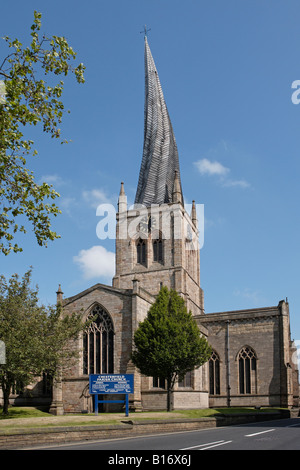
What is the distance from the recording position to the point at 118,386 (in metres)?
28.2

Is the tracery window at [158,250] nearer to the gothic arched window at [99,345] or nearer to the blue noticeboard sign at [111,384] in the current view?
the gothic arched window at [99,345]

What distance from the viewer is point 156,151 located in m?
67.4

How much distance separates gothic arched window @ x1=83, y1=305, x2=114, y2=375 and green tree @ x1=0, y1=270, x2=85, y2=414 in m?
6.24

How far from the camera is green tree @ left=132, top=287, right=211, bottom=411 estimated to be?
35.5m

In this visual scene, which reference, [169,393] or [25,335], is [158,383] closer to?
[169,393]

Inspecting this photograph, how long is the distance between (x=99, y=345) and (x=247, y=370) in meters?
15.2

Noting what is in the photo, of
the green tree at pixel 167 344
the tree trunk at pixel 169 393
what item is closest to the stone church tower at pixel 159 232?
the green tree at pixel 167 344

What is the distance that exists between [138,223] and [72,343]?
20.2m

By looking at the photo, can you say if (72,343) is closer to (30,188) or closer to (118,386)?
(118,386)

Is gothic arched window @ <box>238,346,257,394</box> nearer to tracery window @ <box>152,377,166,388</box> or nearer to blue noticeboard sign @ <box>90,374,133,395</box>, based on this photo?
tracery window @ <box>152,377,166,388</box>

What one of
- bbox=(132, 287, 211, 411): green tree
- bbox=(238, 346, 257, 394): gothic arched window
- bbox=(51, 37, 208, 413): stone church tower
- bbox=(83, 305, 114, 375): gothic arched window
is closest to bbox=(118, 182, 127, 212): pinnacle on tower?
bbox=(51, 37, 208, 413): stone church tower

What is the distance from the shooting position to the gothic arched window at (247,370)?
1865 inches

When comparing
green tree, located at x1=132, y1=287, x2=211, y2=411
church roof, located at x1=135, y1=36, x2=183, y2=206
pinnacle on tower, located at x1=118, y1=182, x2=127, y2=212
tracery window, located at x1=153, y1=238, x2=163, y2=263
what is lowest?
green tree, located at x1=132, y1=287, x2=211, y2=411

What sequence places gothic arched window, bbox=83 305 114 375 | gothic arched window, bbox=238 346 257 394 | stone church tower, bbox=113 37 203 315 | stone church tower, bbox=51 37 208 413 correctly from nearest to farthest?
1. stone church tower, bbox=51 37 208 413
2. gothic arched window, bbox=83 305 114 375
3. gothic arched window, bbox=238 346 257 394
4. stone church tower, bbox=113 37 203 315
